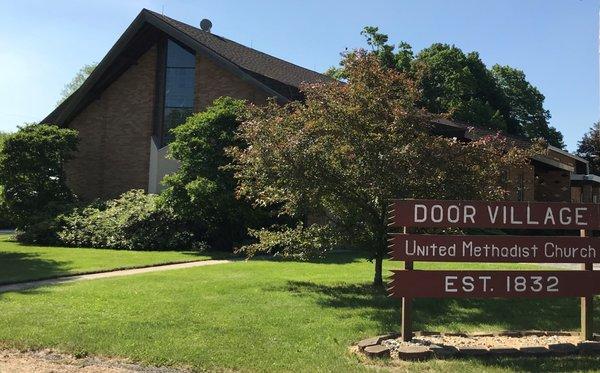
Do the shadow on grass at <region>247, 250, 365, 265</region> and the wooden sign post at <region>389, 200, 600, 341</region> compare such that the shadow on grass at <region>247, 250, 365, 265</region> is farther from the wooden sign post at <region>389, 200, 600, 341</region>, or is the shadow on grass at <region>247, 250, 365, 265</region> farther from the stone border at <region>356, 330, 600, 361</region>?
the stone border at <region>356, 330, 600, 361</region>

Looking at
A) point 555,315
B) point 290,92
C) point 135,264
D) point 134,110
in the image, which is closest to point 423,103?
point 290,92

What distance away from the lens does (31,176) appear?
2309cm

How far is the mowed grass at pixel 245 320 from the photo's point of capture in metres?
6.29

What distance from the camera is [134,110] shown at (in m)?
27.0

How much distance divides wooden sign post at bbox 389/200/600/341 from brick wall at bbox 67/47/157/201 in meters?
20.9

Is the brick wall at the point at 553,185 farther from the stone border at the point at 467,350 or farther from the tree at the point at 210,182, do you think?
the stone border at the point at 467,350

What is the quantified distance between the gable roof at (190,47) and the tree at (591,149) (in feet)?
58.1

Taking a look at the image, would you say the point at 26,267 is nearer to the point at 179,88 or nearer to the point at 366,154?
the point at 366,154

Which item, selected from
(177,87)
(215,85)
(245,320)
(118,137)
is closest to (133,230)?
(215,85)

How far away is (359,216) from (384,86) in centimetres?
239

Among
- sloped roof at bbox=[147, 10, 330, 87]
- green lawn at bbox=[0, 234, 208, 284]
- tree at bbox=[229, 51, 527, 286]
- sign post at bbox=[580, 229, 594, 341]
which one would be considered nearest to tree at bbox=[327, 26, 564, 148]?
sloped roof at bbox=[147, 10, 330, 87]

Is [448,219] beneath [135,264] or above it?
above

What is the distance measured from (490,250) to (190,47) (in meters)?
20.1

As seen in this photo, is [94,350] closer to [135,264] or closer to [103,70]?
[135,264]
